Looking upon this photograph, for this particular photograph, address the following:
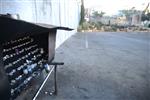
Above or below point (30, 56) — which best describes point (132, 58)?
below

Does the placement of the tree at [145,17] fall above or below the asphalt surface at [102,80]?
above

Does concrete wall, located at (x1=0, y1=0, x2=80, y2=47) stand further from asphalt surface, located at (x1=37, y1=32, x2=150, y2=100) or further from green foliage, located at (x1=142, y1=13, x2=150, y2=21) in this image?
green foliage, located at (x1=142, y1=13, x2=150, y2=21)

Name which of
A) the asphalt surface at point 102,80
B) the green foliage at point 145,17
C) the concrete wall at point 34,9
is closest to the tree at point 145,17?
the green foliage at point 145,17

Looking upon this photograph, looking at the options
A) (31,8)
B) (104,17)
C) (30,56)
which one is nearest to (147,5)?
(104,17)

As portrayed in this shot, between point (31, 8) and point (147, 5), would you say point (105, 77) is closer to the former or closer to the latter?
point (31, 8)

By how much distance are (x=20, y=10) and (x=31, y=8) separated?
1210 mm

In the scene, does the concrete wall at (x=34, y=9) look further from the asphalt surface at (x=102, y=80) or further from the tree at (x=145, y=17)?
the tree at (x=145, y=17)

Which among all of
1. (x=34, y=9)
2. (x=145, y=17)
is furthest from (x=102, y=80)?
(x=145, y=17)

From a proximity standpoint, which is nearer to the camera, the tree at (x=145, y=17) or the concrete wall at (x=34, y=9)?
the concrete wall at (x=34, y=9)

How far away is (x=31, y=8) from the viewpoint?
22.7 ft

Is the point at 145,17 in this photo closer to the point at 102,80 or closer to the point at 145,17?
the point at 145,17

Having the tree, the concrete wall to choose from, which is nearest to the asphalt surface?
the concrete wall

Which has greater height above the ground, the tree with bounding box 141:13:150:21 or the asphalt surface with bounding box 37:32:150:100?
the tree with bounding box 141:13:150:21

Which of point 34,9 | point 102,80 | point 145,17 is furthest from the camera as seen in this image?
point 145,17
